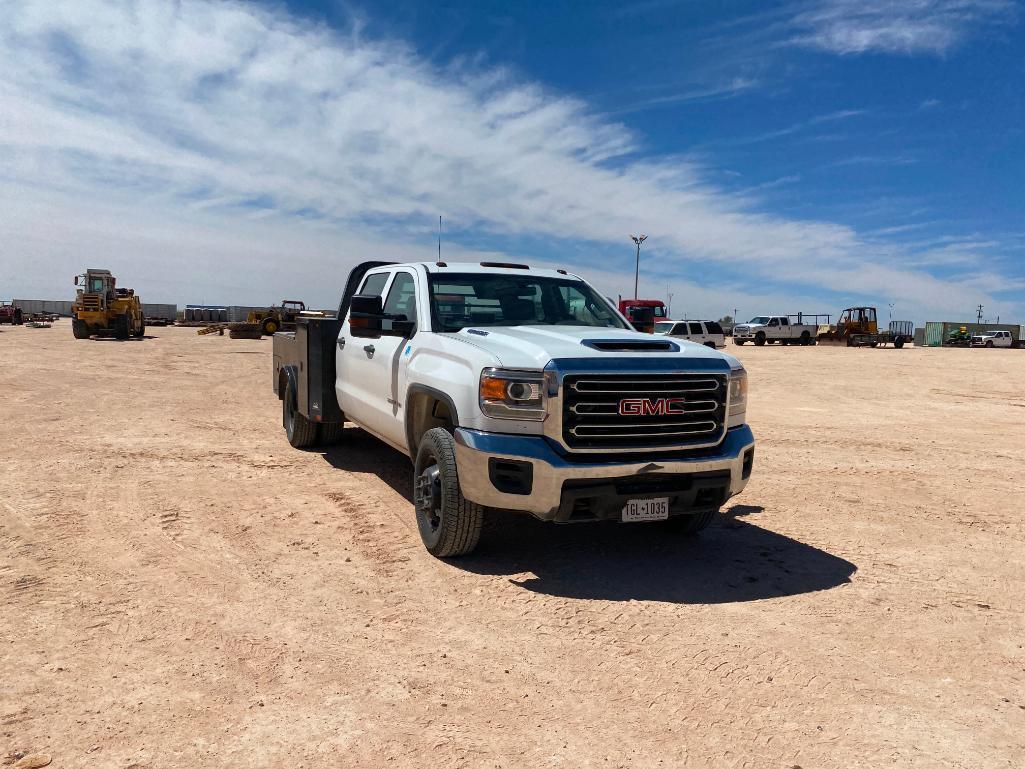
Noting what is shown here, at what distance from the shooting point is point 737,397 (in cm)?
484

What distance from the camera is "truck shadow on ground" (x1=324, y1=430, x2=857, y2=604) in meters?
4.41

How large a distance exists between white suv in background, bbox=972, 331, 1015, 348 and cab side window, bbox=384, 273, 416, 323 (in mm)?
62066

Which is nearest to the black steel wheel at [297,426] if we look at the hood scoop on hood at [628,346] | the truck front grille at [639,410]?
the hood scoop on hood at [628,346]

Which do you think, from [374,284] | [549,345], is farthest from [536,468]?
[374,284]

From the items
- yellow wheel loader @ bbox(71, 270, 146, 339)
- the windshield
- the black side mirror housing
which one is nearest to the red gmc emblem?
the windshield

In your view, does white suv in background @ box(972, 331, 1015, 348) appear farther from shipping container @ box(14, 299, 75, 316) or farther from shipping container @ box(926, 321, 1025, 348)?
shipping container @ box(14, 299, 75, 316)

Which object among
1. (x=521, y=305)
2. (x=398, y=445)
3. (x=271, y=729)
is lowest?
(x=271, y=729)

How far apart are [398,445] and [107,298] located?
32.0 m

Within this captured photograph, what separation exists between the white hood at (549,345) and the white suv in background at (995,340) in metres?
62.1

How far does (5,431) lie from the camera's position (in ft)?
29.2

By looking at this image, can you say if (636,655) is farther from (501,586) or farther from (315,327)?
(315,327)

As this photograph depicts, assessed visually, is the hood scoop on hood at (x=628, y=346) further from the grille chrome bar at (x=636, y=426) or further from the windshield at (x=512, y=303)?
the windshield at (x=512, y=303)

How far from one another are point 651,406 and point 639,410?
0.09 meters

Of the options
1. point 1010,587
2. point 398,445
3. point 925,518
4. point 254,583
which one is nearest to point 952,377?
point 925,518
